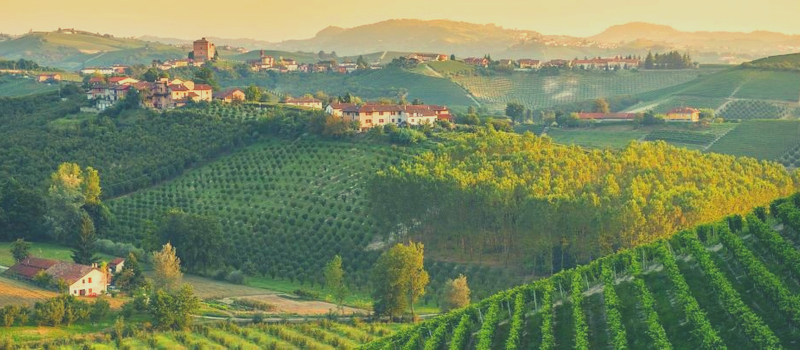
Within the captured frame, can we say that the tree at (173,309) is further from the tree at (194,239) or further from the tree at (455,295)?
the tree at (194,239)

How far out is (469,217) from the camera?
65375mm

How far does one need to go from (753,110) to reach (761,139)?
32.1 metres

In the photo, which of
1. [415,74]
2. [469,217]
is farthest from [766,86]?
[469,217]

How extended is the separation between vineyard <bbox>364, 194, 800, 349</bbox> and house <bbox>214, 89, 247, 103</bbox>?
74.8m

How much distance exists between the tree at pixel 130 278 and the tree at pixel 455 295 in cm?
1860

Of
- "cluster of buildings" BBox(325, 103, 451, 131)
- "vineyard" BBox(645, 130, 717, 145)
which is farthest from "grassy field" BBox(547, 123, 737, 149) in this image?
"cluster of buildings" BBox(325, 103, 451, 131)

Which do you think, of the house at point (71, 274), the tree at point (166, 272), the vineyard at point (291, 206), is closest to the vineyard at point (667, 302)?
the vineyard at point (291, 206)

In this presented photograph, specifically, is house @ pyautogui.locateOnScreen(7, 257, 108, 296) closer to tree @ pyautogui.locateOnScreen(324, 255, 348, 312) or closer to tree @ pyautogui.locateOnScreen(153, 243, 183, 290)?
tree @ pyautogui.locateOnScreen(153, 243, 183, 290)

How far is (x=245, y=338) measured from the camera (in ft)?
158

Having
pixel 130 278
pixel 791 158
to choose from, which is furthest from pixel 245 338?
pixel 791 158

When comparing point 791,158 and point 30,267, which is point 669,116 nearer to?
point 791,158

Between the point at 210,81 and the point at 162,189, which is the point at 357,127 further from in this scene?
the point at 210,81

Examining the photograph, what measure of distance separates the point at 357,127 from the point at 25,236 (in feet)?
104

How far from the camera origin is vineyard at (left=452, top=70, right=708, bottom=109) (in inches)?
6580
